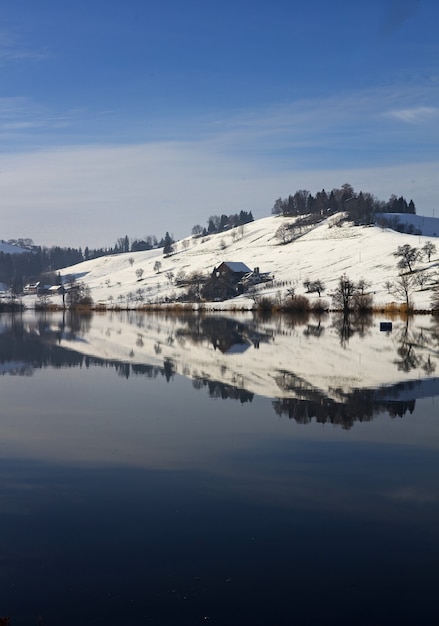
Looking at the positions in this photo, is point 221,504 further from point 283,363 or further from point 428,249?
point 428,249

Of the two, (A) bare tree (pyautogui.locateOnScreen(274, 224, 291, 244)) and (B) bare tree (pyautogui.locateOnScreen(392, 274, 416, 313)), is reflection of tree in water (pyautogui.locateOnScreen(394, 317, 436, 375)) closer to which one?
Answer: (B) bare tree (pyautogui.locateOnScreen(392, 274, 416, 313))

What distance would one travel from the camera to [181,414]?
17547mm

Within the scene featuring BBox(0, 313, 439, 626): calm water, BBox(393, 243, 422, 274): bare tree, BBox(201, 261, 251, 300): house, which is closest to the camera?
BBox(0, 313, 439, 626): calm water

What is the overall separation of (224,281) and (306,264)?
19.8 meters

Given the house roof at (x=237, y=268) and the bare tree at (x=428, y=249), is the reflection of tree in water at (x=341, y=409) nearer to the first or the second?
the bare tree at (x=428, y=249)

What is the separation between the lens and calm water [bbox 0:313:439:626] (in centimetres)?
738

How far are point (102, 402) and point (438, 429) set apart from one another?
357 inches

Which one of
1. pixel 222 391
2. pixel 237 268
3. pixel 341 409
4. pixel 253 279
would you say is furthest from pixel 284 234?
pixel 341 409

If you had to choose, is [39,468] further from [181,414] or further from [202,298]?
[202,298]

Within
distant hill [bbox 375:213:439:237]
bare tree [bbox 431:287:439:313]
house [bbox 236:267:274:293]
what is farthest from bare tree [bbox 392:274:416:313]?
distant hill [bbox 375:213:439:237]

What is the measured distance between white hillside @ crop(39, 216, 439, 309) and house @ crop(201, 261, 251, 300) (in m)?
6.11

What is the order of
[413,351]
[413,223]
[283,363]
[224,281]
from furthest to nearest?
1. [413,223]
2. [224,281]
3. [413,351]
4. [283,363]

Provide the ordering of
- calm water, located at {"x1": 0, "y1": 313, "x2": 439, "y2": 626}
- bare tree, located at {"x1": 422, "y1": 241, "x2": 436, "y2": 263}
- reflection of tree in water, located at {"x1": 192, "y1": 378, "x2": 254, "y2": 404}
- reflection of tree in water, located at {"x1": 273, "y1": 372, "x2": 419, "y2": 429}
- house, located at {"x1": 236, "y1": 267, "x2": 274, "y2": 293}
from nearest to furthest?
calm water, located at {"x1": 0, "y1": 313, "x2": 439, "y2": 626} → reflection of tree in water, located at {"x1": 273, "y1": 372, "x2": 419, "y2": 429} → reflection of tree in water, located at {"x1": 192, "y1": 378, "x2": 254, "y2": 404} → bare tree, located at {"x1": 422, "y1": 241, "x2": 436, "y2": 263} → house, located at {"x1": 236, "y1": 267, "x2": 274, "y2": 293}

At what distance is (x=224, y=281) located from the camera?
465ft
